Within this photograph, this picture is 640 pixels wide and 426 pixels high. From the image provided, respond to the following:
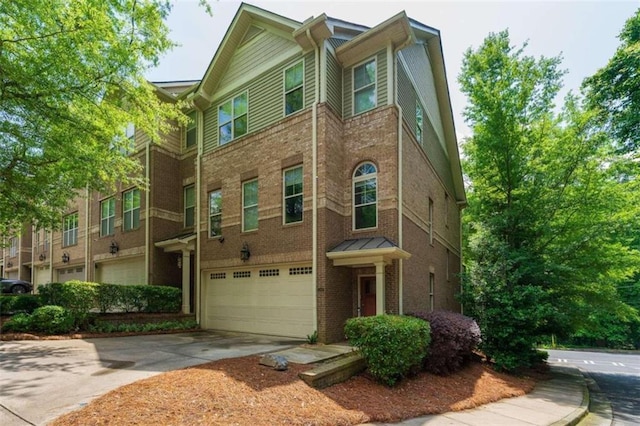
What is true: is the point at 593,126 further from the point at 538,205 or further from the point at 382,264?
the point at 382,264

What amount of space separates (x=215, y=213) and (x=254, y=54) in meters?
6.30

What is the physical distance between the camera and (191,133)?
17.4 m

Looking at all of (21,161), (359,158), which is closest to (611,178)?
(359,158)

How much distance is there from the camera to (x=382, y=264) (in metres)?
10.7

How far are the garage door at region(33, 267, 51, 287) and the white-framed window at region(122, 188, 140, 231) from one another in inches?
444

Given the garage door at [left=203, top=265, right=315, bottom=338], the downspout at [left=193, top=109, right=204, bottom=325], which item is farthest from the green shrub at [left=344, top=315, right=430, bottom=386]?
the downspout at [left=193, top=109, right=204, bottom=325]

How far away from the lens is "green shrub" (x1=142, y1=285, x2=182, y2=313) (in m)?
14.2

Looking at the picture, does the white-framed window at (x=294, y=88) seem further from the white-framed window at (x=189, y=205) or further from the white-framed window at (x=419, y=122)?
the white-framed window at (x=189, y=205)

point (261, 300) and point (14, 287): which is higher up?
point (261, 300)

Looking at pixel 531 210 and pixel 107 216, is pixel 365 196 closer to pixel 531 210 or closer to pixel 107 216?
pixel 531 210

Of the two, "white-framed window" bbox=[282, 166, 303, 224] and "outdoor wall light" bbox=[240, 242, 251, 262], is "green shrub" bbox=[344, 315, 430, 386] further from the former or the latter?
"outdoor wall light" bbox=[240, 242, 251, 262]

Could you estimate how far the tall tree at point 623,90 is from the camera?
12.9 meters

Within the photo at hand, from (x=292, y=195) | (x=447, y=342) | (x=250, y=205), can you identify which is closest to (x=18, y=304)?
(x=250, y=205)

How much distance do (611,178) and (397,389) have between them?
43.5 ft
